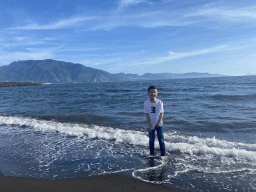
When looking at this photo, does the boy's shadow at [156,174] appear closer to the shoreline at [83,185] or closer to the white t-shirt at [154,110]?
the shoreline at [83,185]

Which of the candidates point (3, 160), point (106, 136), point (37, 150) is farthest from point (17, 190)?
point (106, 136)

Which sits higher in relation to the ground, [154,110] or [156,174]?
[154,110]

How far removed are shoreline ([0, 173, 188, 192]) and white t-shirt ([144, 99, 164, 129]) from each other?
1.67 meters

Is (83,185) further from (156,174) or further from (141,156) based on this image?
(141,156)

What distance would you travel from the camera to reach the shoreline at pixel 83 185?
11.9 feet

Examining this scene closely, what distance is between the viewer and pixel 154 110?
15.9ft

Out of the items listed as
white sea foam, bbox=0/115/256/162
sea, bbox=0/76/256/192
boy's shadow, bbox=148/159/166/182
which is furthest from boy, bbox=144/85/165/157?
white sea foam, bbox=0/115/256/162

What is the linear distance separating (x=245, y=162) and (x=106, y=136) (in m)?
5.14

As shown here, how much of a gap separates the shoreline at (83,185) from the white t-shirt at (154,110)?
167 centimetres

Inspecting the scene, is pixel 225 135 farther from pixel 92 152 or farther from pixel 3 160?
pixel 3 160

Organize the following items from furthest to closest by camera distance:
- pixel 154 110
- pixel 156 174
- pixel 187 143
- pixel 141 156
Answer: pixel 187 143 → pixel 141 156 → pixel 154 110 → pixel 156 174

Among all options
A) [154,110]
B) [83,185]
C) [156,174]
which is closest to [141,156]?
[156,174]

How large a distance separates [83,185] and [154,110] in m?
2.62

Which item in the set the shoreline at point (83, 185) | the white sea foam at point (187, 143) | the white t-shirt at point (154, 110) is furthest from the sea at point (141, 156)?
the white t-shirt at point (154, 110)
